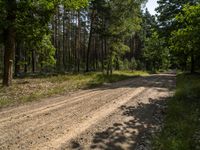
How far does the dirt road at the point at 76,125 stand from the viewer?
7387mm

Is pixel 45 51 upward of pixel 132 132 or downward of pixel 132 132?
upward

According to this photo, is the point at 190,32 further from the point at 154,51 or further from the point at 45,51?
the point at 154,51

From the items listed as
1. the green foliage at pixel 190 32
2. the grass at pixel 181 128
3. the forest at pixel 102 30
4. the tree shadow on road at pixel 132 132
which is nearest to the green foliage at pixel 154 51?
the forest at pixel 102 30

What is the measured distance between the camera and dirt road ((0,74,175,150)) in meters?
7.39

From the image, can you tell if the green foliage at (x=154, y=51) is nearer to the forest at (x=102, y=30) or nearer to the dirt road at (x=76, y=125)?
the forest at (x=102, y=30)

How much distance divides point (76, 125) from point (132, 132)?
6.32ft

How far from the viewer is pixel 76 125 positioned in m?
9.23

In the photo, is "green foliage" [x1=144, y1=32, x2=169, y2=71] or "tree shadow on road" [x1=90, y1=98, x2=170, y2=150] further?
"green foliage" [x1=144, y1=32, x2=169, y2=71]

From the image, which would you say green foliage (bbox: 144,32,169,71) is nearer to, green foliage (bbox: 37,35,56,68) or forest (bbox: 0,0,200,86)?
forest (bbox: 0,0,200,86)

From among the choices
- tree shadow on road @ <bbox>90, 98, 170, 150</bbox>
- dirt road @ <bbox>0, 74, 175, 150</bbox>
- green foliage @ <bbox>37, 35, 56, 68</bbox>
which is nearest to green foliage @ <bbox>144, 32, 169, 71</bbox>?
green foliage @ <bbox>37, 35, 56, 68</bbox>

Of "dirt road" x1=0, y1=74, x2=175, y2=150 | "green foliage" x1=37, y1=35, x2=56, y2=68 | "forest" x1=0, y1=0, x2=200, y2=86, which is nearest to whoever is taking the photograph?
"dirt road" x1=0, y1=74, x2=175, y2=150

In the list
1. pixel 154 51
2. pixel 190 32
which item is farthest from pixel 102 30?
pixel 154 51

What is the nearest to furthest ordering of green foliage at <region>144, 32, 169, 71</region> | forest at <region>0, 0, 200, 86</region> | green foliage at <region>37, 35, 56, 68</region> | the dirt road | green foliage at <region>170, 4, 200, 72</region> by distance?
the dirt road < green foliage at <region>170, 4, 200, 72</region> < forest at <region>0, 0, 200, 86</region> < green foliage at <region>37, 35, 56, 68</region> < green foliage at <region>144, 32, 169, 71</region>

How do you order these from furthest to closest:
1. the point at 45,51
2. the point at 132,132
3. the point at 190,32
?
1. the point at 45,51
2. the point at 190,32
3. the point at 132,132
